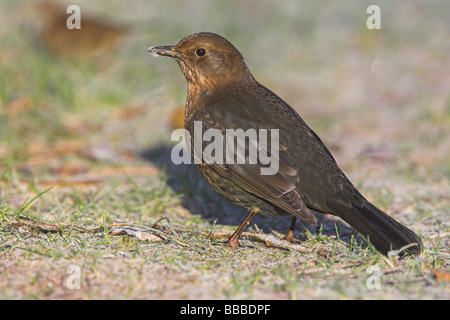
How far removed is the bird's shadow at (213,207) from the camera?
5012 mm

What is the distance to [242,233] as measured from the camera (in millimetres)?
4602

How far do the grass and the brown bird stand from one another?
21 cm

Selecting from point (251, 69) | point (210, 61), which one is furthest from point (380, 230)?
point (251, 69)

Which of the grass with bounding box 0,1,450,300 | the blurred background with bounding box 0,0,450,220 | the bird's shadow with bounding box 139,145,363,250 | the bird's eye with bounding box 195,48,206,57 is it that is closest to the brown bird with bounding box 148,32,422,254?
the bird's eye with bounding box 195,48,206,57

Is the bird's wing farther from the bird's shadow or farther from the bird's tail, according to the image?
the bird's shadow

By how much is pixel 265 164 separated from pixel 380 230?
3.03 feet

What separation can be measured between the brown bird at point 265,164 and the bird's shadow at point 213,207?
36 cm

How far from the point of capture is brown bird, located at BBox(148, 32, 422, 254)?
413 centimetres

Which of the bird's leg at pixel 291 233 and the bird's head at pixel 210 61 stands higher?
the bird's head at pixel 210 61

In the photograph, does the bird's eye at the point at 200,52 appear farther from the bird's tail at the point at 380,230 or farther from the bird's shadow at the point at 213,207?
the bird's tail at the point at 380,230

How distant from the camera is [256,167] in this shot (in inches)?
172

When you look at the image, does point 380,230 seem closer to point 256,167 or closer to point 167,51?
point 256,167

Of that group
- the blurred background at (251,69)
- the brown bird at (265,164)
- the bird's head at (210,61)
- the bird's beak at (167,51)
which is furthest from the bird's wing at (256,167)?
the blurred background at (251,69)
